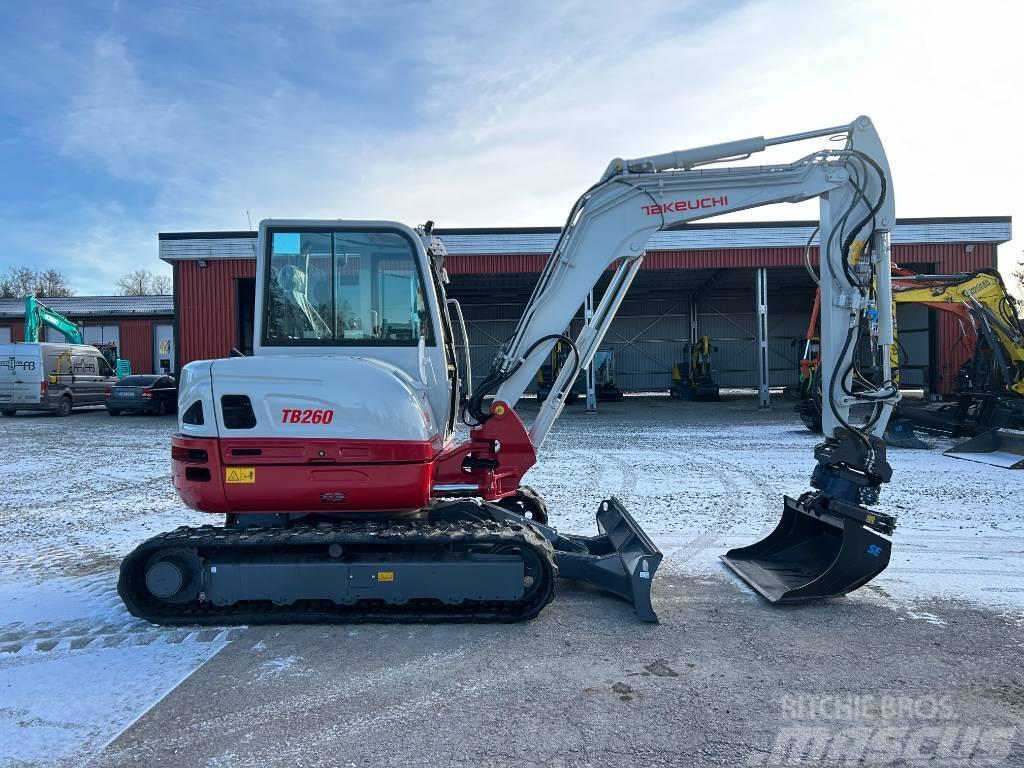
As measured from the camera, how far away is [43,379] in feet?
69.1

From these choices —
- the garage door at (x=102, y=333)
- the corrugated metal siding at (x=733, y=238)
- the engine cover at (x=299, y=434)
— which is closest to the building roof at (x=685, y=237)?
the corrugated metal siding at (x=733, y=238)

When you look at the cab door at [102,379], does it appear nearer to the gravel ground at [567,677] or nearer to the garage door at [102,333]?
the garage door at [102,333]

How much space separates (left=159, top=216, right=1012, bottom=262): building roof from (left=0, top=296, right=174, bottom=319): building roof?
12520 millimetres

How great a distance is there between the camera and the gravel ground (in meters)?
3.20

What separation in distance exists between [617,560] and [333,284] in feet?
9.64

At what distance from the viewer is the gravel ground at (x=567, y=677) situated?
3201 millimetres

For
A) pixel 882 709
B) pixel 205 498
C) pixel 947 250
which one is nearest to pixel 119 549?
pixel 205 498

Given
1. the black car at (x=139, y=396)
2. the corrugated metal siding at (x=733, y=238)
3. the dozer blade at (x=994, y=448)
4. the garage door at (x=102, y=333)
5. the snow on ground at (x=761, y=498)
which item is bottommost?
the snow on ground at (x=761, y=498)

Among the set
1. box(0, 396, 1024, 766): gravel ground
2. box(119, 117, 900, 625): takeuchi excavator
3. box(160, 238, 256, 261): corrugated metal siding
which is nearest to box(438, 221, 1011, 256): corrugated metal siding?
box(160, 238, 256, 261): corrugated metal siding

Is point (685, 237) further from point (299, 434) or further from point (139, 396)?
point (299, 434)

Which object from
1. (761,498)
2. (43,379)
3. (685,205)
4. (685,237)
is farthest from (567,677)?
(43,379)

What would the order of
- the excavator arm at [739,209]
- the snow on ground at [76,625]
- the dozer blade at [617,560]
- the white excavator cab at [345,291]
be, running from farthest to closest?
1. the excavator arm at [739,209]
2. the white excavator cab at [345,291]
3. the dozer blade at [617,560]
4. the snow on ground at [76,625]

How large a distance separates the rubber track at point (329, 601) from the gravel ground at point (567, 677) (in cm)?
11

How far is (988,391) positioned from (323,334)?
13.8m
